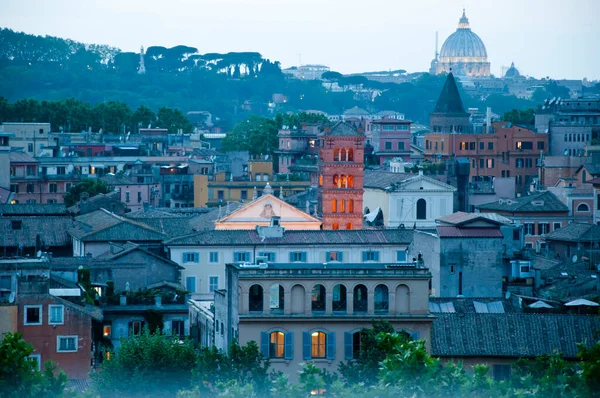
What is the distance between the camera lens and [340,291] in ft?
139

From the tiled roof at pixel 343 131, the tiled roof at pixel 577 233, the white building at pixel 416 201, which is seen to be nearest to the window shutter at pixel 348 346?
the tiled roof at pixel 577 233

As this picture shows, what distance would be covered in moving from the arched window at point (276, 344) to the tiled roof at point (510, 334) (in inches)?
126

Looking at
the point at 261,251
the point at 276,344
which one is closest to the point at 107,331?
the point at 276,344

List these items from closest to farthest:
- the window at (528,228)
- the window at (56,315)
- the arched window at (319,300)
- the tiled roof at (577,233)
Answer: the arched window at (319,300) → the window at (56,315) → the tiled roof at (577,233) → the window at (528,228)

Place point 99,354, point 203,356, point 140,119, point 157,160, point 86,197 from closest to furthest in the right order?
point 203,356
point 99,354
point 86,197
point 157,160
point 140,119

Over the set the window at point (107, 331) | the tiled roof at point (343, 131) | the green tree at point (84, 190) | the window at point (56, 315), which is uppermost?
the tiled roof at point (343, 131)

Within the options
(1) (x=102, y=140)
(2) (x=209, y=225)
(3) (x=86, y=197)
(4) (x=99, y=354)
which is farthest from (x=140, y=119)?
(4) (x=99, y=354)

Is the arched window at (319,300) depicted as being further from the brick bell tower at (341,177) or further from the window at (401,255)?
the brick bell tower at (341,177)

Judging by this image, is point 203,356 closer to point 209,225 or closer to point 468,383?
point 468,383

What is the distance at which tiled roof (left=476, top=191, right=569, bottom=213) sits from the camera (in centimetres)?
7656

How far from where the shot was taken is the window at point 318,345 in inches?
1647

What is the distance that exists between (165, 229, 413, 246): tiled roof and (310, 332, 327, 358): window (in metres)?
16.8

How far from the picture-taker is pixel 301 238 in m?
59.5

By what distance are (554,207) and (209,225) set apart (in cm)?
1789
